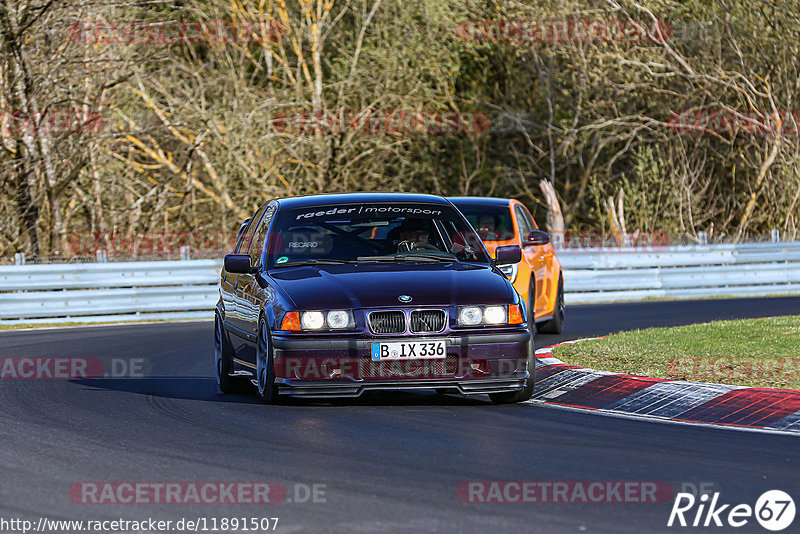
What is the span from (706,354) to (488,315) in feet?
12.0

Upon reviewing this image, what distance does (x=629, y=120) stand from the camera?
35219 millimetres

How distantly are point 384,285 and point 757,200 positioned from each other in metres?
26.2

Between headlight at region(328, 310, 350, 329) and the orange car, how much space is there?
5.92 metres

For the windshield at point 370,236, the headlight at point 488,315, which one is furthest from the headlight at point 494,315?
the windshield at point 370,236

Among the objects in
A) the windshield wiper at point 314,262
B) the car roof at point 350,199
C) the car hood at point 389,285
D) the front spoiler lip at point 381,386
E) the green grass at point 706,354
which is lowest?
the green grass at point 706,354

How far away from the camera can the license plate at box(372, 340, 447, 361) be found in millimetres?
9383

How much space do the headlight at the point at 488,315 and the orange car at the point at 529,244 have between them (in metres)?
5.41

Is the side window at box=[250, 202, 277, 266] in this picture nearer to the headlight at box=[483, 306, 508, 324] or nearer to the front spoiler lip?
the front spoiler lip

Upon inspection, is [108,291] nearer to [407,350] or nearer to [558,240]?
[558,240]

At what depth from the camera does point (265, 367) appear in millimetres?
10023

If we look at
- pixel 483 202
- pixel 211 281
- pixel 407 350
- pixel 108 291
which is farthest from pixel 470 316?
pixel 211 281

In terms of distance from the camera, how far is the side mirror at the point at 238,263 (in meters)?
10.6

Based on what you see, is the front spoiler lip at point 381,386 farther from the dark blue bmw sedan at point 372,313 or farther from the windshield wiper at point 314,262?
the windshield wiper at point 314,262

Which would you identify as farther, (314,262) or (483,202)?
(483,202)
